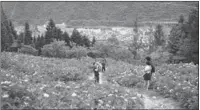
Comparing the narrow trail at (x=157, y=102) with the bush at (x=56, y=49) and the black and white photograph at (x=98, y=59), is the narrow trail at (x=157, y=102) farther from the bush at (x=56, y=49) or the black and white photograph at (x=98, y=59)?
the bush at (x=56, y=49)

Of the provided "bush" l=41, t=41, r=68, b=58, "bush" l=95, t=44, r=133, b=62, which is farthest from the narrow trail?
"bush" l=95, t=44, r=133, b=62

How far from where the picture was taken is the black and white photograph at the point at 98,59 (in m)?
9.63

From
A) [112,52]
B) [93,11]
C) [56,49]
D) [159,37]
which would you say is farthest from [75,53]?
[93,11]

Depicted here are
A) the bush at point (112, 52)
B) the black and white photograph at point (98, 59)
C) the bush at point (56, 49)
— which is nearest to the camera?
the black and white photograph at point (98, 59)

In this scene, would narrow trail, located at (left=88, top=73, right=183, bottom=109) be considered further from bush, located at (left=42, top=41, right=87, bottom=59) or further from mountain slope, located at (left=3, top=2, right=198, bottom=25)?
mountain slope, located at (left=3, top=2, right=198, bottom=25)

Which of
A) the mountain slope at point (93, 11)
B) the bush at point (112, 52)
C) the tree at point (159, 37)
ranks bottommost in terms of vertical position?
the bush at point (112, 52)

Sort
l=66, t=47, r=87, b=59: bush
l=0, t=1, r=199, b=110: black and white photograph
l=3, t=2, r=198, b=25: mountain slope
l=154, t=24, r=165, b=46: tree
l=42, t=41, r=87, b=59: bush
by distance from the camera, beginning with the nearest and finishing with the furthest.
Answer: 1. l=0, t=1, r=199, b=110: black and white photograph
2. l=66, t=47, r=87, b=59: bush
3. l=42, t=41, r=87, b=59: bush
4. l=154, t=24, r=165, b=46: tree
5. l=3, t=2, r=198, b=25: mountain slope

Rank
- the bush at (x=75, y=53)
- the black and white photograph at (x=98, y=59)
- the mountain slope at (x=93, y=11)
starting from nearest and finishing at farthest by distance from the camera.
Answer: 1. the black and white photograph at (x=98, y=59)
2. the bush at (x=75, y=53)
3. the mountain slope at (x=93, y=11)

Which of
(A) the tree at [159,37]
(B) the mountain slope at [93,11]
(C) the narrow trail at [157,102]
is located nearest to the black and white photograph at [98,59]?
(C) the narrow trail at [157,102]

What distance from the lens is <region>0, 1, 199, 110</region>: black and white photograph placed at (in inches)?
379

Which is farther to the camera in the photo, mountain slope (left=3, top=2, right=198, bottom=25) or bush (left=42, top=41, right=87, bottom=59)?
mountain slope (left=3, top=2, right=198, bottom=25)

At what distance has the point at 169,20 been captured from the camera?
138125 mm

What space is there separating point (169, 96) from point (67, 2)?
524 feet

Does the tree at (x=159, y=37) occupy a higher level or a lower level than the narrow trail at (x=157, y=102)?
higher
